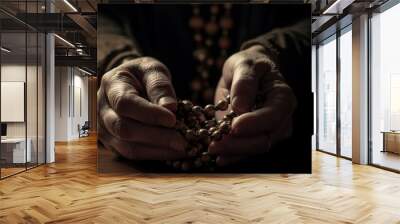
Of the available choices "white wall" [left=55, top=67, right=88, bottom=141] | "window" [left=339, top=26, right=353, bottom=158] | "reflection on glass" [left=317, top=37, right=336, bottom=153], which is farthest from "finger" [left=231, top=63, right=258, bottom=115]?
"white wall" [left=55, top=67, right=88, bottom=141]

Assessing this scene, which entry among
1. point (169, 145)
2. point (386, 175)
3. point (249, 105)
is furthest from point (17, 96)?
point (386, 175)

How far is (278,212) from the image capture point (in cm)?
394

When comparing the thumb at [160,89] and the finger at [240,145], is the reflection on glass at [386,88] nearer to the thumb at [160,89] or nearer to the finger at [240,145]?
the finger at [240,145]

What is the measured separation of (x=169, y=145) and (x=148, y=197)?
4.51 ft

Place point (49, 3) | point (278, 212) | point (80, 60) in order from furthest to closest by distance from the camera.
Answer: point (80, 60) < point (49, 3) < point (278, 212)

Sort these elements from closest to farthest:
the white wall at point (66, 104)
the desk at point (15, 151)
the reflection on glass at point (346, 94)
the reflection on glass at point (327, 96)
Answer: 1. the desk at point (15, 151)
2. the reflection on glass at point (346, 94)
3. the reflection on glass at point (327, 96)
4. the white wall at point (66, 104)

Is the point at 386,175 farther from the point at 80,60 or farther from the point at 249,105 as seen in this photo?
the point at 80,60

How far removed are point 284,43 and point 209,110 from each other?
1580mm

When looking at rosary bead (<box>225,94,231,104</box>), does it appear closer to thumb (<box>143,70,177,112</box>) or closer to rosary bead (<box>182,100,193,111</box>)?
rosary bead (<box>182,100,193,111</box>)

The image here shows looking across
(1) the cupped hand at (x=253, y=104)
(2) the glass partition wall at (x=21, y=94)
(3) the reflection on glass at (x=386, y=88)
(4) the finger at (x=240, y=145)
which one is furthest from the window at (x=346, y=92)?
(2) the glass partition wall at (x=21, y=94)

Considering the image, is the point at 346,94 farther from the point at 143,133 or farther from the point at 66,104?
the point at 66,104

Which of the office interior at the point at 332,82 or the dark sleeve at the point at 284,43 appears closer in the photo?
the dark sleeve at the point at 284,43

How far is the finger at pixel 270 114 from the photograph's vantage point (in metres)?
5.85

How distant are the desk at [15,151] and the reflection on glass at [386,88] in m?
6.43
